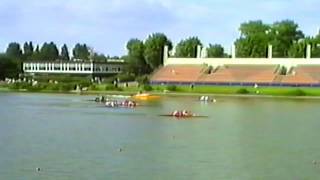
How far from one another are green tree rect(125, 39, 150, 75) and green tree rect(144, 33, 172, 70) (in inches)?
46.6

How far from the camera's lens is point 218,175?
A: 25.9 meters

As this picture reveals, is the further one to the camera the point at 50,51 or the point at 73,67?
the point at 50,51

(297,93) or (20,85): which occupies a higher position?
(20,85)

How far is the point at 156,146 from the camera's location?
3359 centimetres

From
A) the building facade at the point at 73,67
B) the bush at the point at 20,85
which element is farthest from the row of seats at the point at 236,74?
the building facade at the point at 73,67

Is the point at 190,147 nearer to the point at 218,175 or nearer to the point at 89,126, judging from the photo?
the point at 218,175

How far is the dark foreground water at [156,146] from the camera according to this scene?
26.3m

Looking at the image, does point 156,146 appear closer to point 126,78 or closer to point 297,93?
point 297,93

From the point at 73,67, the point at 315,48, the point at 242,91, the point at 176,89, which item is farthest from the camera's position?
the point at 73,67

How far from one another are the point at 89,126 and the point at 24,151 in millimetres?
13012

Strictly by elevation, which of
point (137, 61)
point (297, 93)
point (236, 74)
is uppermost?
point (137, 61)

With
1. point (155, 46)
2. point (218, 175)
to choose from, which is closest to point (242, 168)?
point (218, 175)

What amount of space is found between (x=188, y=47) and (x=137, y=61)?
9.37 m

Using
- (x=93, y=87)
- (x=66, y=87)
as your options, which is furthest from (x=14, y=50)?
(x=93, y=87)
